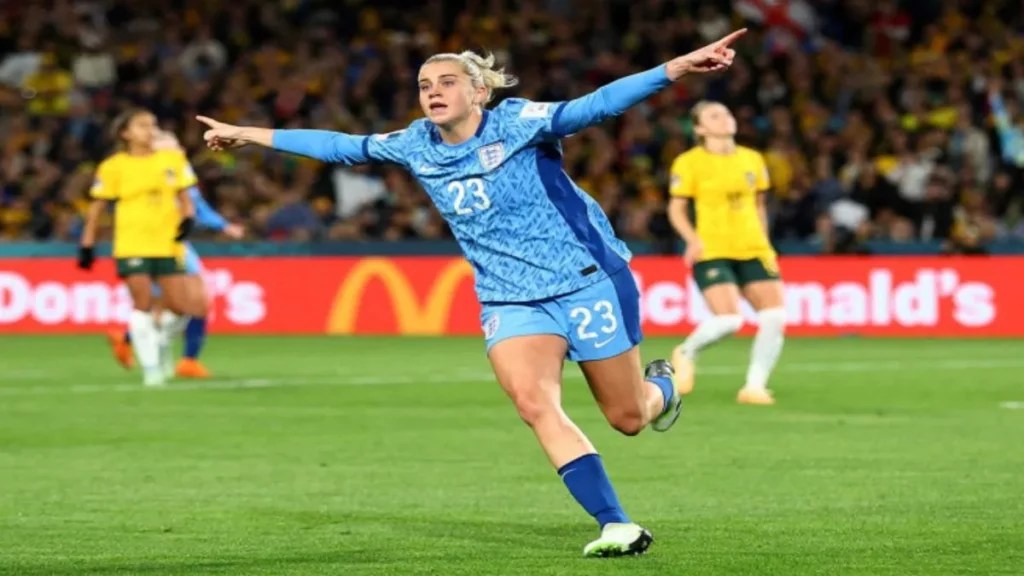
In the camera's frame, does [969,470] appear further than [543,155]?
Yes

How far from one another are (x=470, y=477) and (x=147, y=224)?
7.73 metres

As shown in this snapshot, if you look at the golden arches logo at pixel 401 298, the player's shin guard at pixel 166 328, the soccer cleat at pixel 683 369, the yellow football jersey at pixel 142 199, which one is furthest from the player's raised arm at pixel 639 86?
the golden arches logo at pixel 401 298

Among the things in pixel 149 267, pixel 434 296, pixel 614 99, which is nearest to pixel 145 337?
pixel 149 267

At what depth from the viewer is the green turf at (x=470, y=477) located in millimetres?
8133

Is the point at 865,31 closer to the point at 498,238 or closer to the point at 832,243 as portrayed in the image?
the point at 832,243

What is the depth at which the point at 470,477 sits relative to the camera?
11.2 m

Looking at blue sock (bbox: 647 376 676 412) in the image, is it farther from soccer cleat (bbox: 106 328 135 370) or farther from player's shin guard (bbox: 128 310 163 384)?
soccer cleat (bbox: 106 328 135 370)

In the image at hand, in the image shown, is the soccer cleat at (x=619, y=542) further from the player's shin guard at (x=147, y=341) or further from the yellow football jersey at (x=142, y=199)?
the yellow football jersey at (x=142, y=199)

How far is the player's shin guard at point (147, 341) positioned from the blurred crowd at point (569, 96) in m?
9.58

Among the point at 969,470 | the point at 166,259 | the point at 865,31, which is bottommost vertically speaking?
the point at 969,470

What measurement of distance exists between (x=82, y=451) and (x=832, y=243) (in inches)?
589

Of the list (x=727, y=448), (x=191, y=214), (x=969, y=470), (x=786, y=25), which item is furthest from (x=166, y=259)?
(x=786, y=25)

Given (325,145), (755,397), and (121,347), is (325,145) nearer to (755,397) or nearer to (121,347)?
(755,397)

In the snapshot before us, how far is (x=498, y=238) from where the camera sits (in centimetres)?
838
